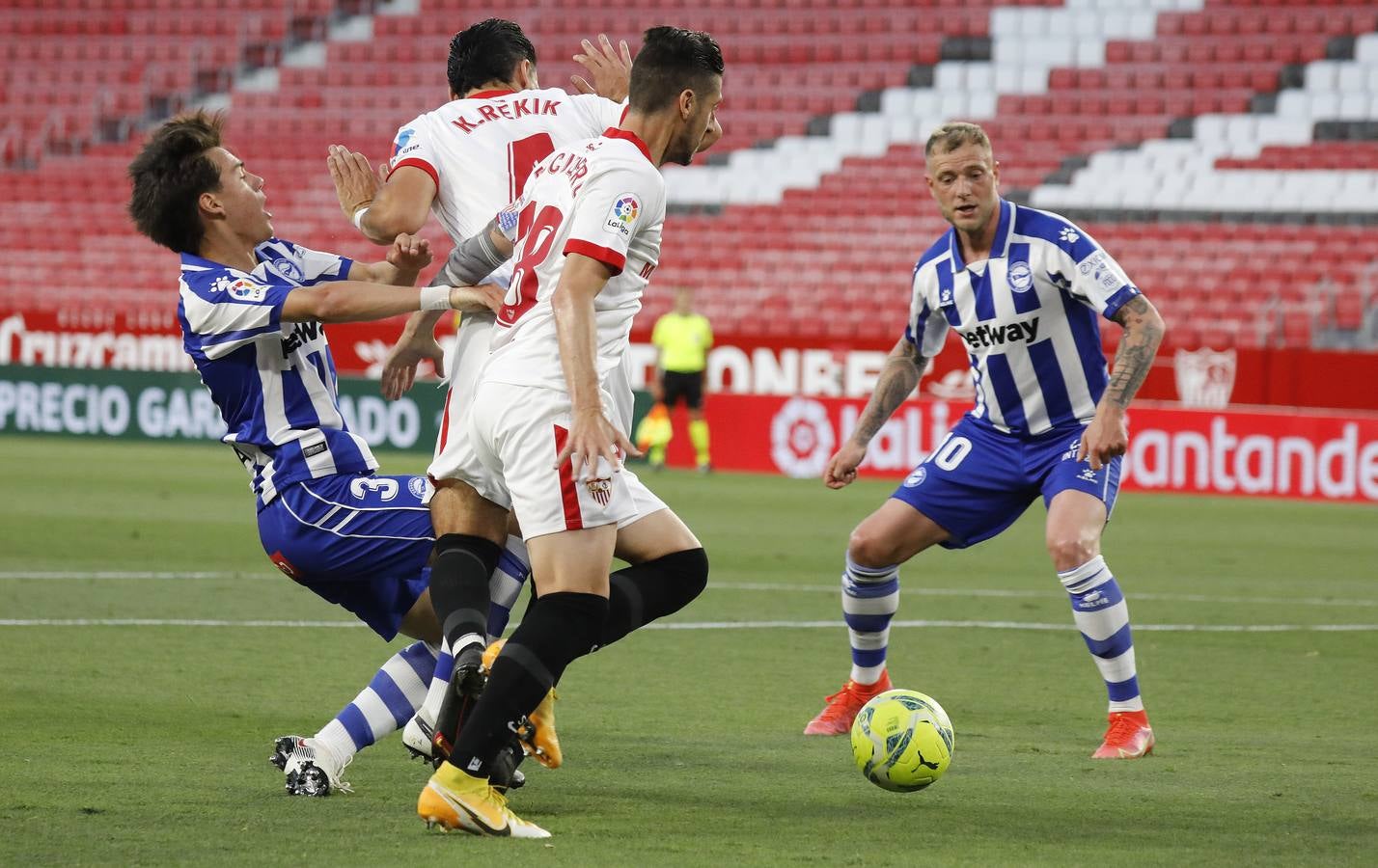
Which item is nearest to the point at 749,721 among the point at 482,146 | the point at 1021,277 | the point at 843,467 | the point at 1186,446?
the point at 843,467

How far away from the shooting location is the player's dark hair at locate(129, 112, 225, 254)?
16.5 ft

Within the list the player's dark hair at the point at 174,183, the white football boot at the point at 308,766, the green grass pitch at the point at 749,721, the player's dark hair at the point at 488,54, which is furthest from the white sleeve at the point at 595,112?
the white football boot at the point at 308,766

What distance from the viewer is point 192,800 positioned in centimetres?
466

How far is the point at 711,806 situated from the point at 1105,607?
1.84 metres

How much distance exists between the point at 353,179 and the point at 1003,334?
7.66ft

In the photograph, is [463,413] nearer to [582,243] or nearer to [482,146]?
[582,243]

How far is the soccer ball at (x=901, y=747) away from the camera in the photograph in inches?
195

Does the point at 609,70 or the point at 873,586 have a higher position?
the point at 609,70

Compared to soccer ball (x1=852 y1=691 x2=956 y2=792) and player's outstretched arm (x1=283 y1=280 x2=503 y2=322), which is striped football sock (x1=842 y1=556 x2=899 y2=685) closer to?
soccer ball (x1=852 y1=691 x2=956 y2=792)

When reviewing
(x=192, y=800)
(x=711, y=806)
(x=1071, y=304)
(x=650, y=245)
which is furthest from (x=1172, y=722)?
(x=192, y=800)

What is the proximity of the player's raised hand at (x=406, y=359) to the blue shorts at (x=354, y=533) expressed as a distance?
17.8 inches

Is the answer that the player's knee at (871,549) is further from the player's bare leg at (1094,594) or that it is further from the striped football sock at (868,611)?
the player's bare leg at (1094,594)

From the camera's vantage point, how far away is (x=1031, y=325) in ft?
20.9

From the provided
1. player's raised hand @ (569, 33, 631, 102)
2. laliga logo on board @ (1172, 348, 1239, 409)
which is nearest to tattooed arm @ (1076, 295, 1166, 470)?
player's raised hand @ (569, 33, 631, 102)
